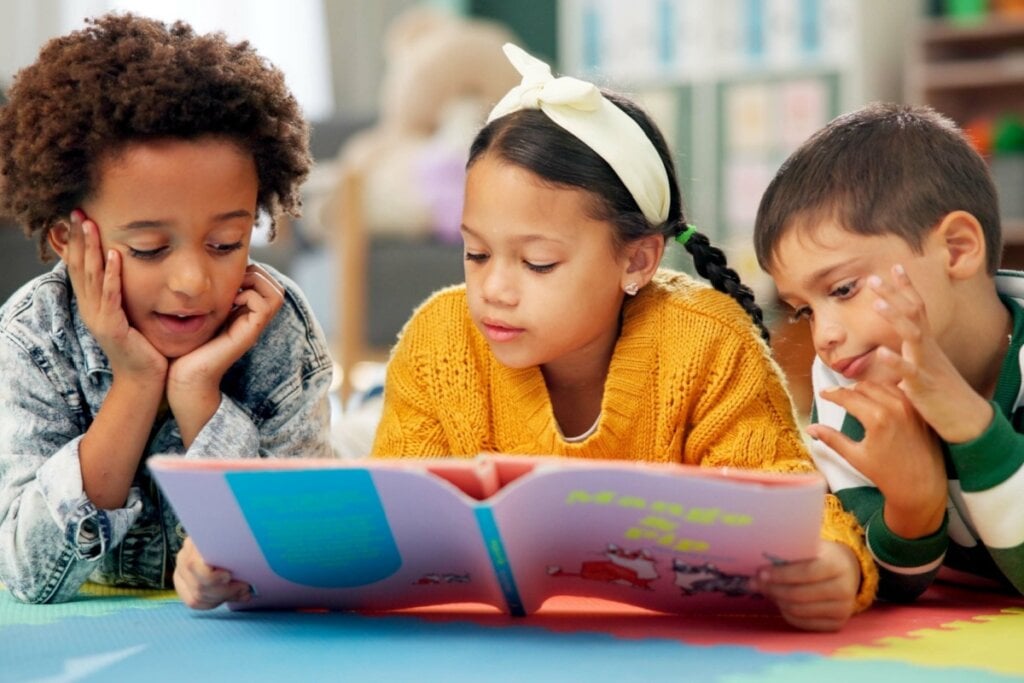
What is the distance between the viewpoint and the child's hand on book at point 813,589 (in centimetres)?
91

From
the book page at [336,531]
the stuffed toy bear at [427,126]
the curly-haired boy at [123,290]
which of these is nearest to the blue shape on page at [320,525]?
the book page at [336,531]

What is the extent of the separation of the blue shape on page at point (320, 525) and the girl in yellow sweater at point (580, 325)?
27 centimetres

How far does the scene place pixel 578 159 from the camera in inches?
46.8

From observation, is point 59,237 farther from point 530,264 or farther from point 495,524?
point 495,524

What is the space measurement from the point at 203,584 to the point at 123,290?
309 mm

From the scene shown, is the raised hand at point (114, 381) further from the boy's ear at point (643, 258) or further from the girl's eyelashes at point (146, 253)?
the boy's ear at point (643, 258)

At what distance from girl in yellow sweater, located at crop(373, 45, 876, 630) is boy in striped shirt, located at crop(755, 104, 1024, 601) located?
9cm

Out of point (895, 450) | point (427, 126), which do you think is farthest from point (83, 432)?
point (427, 126)

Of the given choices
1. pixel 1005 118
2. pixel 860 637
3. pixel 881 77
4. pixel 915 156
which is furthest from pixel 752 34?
pixel 860 637

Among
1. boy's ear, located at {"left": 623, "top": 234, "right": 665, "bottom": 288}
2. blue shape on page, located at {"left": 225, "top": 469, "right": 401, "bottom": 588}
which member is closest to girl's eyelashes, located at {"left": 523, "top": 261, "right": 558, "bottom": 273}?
boy's ear, located at {"left": 623, "top": 234, "right": 665, "bottom": 288}

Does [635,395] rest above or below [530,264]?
below

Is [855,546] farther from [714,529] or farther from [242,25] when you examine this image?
[242,25]

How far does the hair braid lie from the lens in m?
1.29

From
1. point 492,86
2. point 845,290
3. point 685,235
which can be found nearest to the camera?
point 845,290
